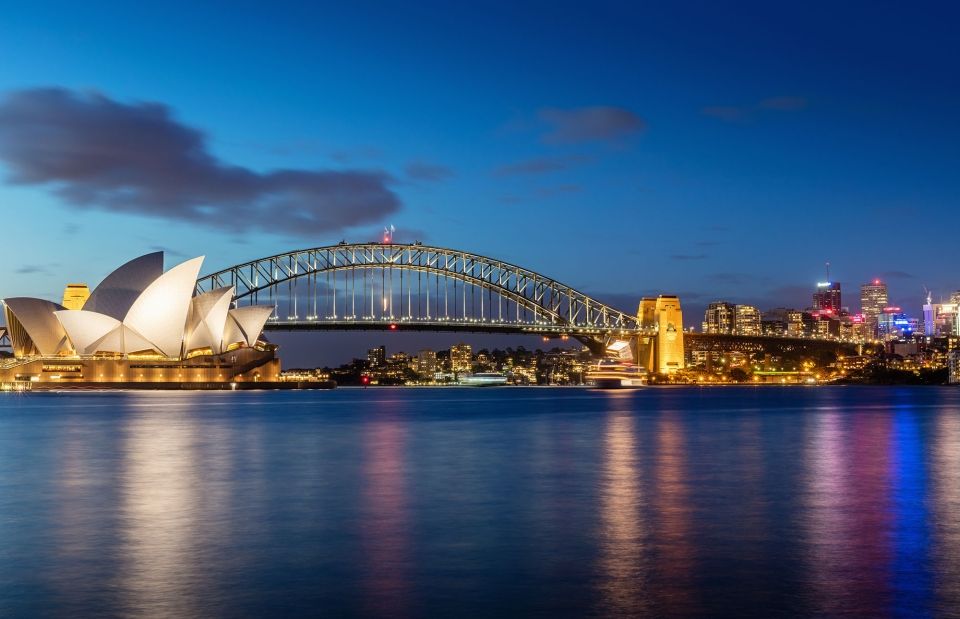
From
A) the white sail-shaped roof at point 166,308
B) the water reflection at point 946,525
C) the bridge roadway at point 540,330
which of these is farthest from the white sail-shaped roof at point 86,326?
the water reflection at point 946,525

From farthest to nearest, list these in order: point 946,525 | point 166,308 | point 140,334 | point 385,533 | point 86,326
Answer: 1. point 86,326
2. point 140,334
3. point 166,308
4. point 946,525
5. point 385,533

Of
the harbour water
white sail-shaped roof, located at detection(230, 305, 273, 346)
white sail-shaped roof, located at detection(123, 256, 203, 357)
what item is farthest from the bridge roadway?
the harbour water

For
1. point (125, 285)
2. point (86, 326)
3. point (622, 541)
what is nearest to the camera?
point (622, 541)

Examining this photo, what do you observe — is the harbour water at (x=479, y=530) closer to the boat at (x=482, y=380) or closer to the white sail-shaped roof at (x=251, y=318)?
the white sail-shaped roof at (x=251, y=318)

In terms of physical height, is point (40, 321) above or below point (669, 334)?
above

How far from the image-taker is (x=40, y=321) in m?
87.1

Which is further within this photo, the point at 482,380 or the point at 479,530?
the point at 482,380

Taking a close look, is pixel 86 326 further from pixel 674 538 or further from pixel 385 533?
pixel 674 538

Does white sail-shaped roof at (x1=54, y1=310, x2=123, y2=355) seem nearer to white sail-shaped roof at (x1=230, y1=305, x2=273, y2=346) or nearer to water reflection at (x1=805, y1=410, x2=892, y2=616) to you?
white sail-shaped roof at (x1=230, y1=305, x2=273, y2=346)

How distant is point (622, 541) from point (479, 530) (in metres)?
1.92

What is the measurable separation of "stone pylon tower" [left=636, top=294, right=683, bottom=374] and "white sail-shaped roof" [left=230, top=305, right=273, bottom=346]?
40.0 metres

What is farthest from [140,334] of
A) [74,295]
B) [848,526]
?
[848,526]

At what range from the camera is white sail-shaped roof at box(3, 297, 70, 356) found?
8669 centimetres

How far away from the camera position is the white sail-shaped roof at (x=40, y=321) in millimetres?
86688
